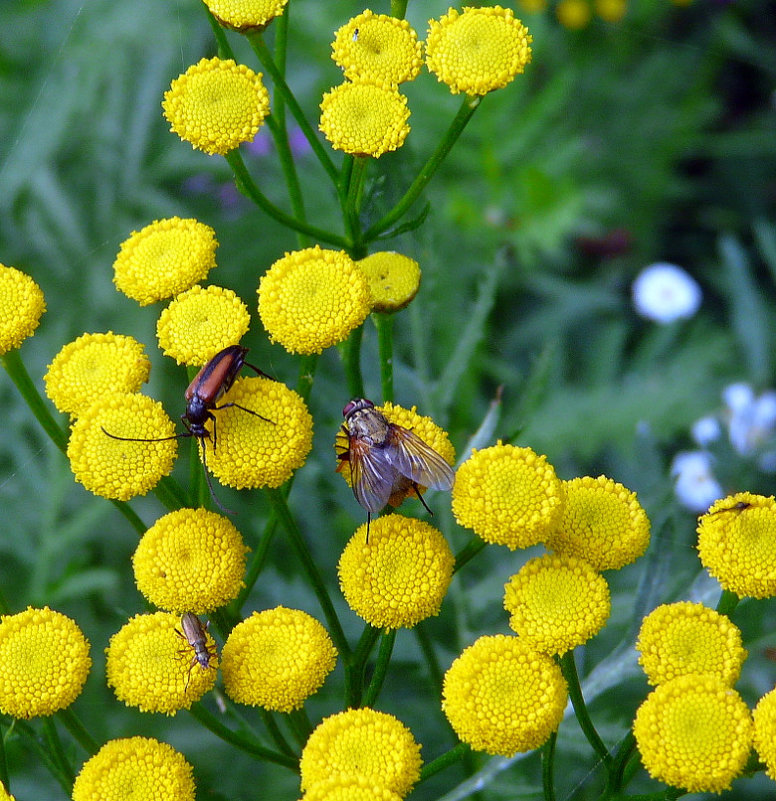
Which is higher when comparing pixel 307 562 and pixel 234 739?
pixel 307 562

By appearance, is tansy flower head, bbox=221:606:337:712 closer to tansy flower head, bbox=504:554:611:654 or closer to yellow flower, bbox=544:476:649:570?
tansy flower head, bbox=504:554:611:654

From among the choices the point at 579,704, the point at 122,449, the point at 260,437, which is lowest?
the point at 579,704

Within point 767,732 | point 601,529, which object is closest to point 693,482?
point 601,529

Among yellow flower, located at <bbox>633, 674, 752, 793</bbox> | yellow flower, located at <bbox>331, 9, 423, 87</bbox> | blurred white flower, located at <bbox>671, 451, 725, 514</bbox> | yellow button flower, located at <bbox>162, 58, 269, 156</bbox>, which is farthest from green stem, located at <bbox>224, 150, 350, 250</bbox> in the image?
blurred white flower, located at <bbox>671, 451, 725, 514</bbox>

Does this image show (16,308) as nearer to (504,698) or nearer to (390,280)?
(390,280)

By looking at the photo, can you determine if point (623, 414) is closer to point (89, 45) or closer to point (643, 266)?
point (643, 266)

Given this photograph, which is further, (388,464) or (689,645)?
(388,464)

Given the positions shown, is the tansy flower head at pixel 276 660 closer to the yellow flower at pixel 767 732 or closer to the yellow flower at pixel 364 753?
the yellow flower at pixel 364 753
